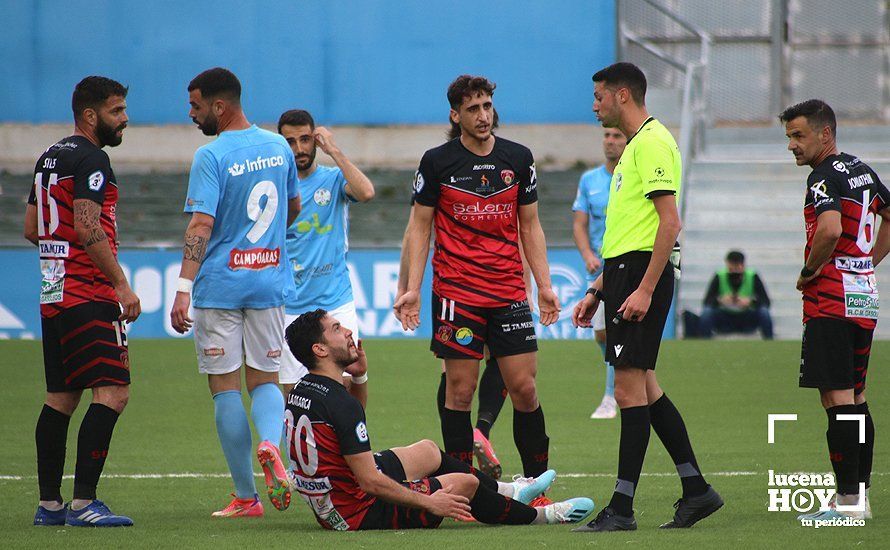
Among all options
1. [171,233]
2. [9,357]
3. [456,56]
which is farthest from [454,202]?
[456,56]

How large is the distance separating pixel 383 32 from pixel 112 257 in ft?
61.4

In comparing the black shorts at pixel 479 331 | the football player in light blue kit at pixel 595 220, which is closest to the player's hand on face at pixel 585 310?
the black shorts at pixel 479 331

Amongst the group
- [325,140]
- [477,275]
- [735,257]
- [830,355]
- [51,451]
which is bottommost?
[51,451]

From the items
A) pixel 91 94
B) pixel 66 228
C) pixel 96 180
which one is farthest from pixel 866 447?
pixel 91 94

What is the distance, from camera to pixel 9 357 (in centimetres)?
1451

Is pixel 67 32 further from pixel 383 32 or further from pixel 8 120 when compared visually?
pixel 383 32

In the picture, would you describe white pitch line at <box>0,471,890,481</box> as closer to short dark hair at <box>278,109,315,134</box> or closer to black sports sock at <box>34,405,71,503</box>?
black sports sock at <box>34,405,71,503</box>

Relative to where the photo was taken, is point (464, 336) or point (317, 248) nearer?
point (464, 336)

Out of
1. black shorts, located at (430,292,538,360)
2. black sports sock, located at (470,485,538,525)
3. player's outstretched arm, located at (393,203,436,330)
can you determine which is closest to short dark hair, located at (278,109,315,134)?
player's outstretched arm, located at (393,203,436,330)

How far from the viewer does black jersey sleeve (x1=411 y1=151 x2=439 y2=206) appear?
23.2ft

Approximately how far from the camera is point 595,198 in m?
10.8

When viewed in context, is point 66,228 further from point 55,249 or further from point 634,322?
point 634,322

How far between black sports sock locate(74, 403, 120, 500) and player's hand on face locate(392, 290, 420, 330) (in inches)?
63.9

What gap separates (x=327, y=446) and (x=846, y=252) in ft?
8.45
